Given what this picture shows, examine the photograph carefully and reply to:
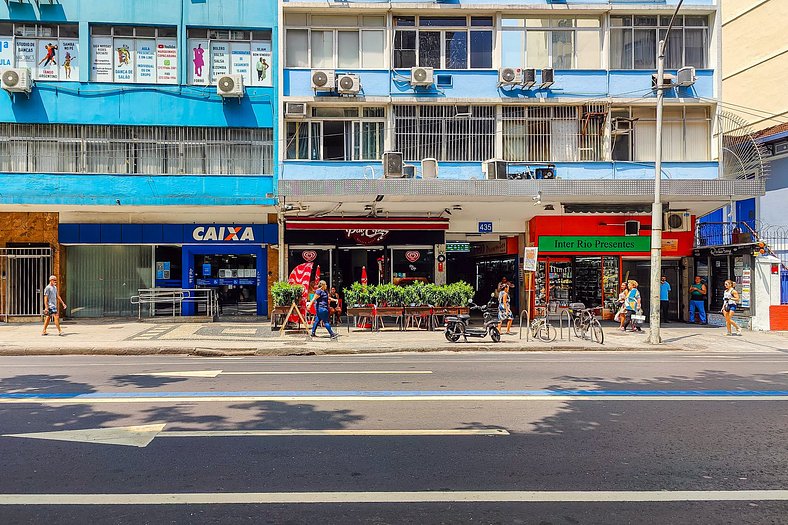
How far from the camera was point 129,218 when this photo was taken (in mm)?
21594

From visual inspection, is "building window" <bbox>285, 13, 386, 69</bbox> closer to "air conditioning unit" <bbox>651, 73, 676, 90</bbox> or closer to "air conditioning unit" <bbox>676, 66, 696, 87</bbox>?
"air conditioning unit" <bbox>651, 73, 676, 90</bbox>

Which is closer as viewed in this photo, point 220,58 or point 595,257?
point 220,58

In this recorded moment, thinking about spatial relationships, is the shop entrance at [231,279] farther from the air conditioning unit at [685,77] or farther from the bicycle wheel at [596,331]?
the air conditioning unit at [685,77]

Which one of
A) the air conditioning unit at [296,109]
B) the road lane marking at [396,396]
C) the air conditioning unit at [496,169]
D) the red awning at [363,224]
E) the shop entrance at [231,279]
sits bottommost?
the road lane marking at [396,396]

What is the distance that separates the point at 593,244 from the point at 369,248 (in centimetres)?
838

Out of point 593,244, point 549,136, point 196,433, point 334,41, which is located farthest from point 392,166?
point 196,433

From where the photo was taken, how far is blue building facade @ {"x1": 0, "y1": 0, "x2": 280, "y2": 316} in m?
20.4

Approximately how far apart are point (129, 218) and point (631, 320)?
17621 millimetres

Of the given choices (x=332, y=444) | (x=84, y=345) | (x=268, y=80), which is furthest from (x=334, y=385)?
(x=268, y=80)

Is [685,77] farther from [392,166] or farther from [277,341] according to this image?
[277,341]

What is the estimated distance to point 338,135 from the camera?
21000mm

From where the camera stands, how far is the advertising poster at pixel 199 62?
68.9 feet

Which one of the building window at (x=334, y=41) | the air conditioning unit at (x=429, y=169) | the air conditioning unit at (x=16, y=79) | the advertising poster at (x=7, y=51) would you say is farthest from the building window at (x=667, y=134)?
the advertising poster at (x=7, y=51)

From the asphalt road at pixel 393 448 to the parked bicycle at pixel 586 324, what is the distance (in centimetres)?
593
